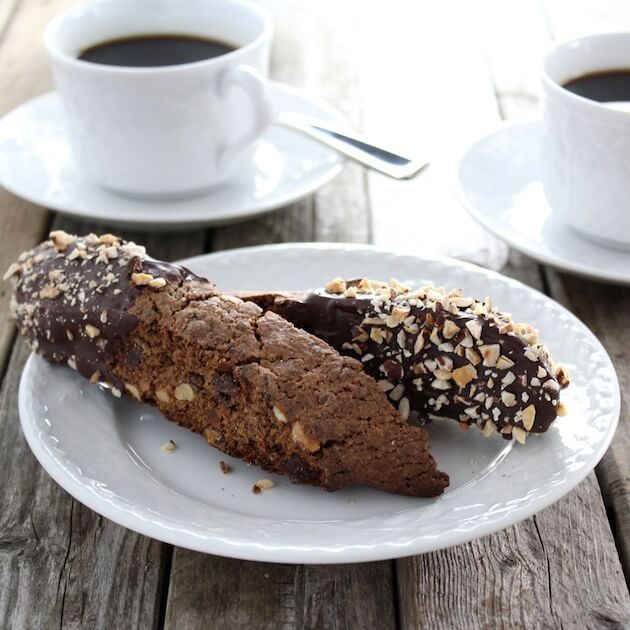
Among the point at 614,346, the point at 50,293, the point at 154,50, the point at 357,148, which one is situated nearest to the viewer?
the point at 50,293

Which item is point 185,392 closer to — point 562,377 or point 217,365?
point 217,365

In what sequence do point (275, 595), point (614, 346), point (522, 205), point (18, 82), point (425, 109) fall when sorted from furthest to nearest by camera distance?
1. point (18, 82)
2. point (425, 109)
3. point (522, 205)
4. point (614, 346)
5. point (275, 595)

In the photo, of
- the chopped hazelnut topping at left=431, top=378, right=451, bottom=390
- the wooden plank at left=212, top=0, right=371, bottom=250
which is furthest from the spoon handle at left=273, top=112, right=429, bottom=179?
the chopped hazelnut topping at left=431, top=378, right=451, bottom=390

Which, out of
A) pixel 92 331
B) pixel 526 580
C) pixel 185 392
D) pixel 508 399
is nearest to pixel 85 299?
pixel 92 331

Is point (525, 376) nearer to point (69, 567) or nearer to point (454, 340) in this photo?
point (454, 340)

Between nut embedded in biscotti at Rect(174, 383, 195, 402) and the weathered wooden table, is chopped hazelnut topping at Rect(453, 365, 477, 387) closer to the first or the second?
the weathered wooden table

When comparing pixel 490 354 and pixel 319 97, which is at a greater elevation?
pixel 490 354
